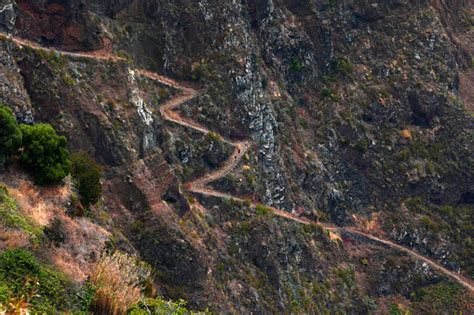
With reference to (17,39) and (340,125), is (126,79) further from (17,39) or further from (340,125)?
(340,125)

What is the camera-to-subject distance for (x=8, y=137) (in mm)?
28266

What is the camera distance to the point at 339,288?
70688mm

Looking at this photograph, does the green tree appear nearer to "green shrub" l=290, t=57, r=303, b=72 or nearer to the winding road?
the winding road

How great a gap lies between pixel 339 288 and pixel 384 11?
51804mm

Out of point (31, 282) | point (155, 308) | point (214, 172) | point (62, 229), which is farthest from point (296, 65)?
point (31, 282)

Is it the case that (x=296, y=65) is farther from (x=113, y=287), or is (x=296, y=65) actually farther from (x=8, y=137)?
(x=113, y=287)

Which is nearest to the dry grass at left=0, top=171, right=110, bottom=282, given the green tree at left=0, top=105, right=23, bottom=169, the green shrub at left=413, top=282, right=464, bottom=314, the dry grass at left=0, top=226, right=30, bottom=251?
the dry grass at left=0, top=226, right=30, bottom=251

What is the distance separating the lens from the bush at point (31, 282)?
1767 cm

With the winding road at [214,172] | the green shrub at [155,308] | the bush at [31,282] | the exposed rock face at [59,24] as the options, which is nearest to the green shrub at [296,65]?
the winding road at [214,172]

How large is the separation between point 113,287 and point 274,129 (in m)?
58.6

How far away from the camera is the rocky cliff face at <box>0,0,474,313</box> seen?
172ft

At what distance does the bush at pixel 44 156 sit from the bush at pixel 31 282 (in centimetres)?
887

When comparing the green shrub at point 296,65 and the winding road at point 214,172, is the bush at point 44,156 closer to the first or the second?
the winding road at point 214,172

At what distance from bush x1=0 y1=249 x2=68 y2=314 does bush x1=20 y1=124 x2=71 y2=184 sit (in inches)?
349
